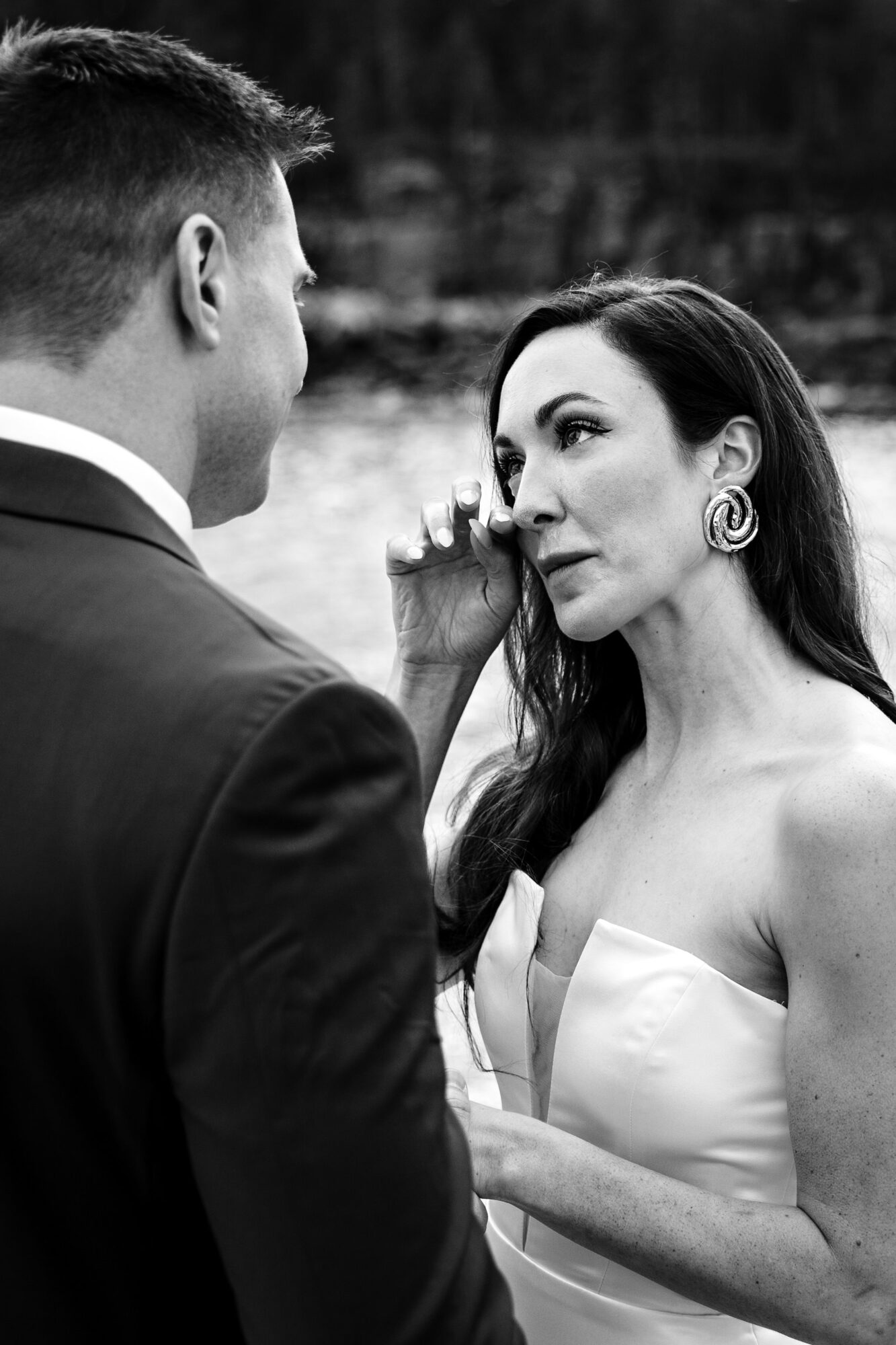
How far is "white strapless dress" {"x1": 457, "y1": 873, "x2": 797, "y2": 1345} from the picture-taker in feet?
7.38

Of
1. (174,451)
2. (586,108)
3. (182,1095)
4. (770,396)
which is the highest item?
(586,108)

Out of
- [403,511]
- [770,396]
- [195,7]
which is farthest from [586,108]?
[770,396]

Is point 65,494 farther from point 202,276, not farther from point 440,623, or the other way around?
point 440,623

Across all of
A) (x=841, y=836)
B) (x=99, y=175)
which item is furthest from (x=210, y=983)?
(x=841, y=836)

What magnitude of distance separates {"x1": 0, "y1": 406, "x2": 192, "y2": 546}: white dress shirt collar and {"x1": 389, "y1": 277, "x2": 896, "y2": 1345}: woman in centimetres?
120

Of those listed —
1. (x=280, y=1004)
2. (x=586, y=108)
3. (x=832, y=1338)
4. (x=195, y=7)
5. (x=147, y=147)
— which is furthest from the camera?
(x=586, y=108)

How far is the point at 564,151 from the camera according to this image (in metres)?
57.9

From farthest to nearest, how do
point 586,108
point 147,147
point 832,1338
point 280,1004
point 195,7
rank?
point 586,108, point 195,7, point 832,1338, point 147,147, point 280,1004

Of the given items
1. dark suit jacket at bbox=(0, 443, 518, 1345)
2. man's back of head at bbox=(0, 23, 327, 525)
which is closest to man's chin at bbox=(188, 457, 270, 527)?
man's back of head at bbox=(0, 23, 327, 525)

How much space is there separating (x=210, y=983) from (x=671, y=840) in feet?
4.68

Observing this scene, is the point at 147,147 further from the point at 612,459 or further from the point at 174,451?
the point at 612,459

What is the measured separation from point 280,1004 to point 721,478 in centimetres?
165

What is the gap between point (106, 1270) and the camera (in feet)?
4.24

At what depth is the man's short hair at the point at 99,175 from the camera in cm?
137
